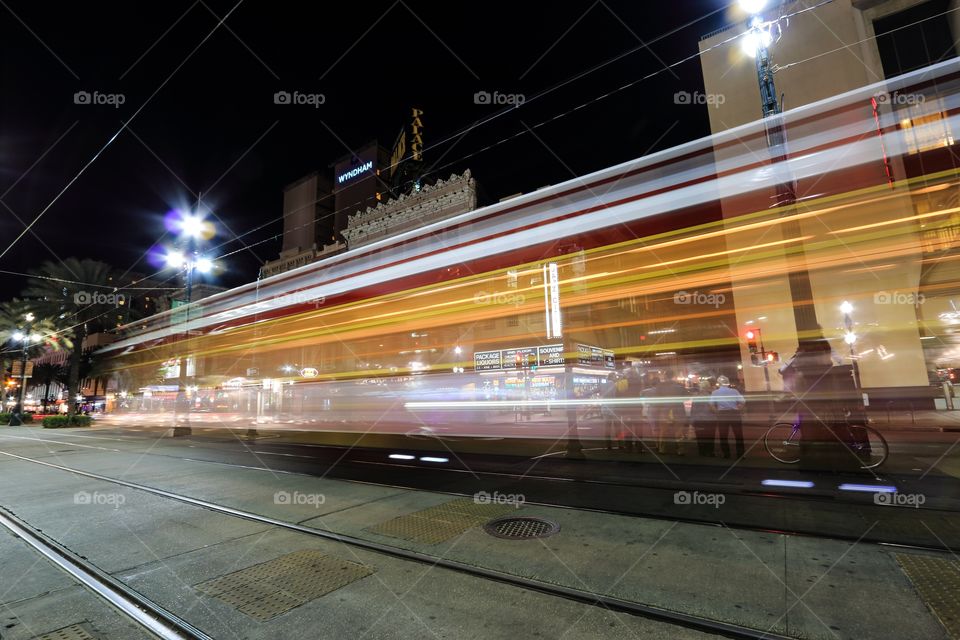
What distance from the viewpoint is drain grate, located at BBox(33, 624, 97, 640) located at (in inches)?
117

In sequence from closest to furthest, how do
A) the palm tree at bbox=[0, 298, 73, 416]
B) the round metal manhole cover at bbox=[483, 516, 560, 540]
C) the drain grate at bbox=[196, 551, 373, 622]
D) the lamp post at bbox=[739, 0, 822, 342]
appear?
the drain grate at bbox=[196, 551, 373, 622]
the round metal manhole cover at bbox=[483, 516, 560, 540]
the lamp post at bbox=[739, 0, 822, 342]
the palm tree at bbox=[0, 298, 73, 416]

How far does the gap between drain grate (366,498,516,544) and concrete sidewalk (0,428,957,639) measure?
0.03 m

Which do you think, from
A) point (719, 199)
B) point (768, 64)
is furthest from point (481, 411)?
point (768, 64)

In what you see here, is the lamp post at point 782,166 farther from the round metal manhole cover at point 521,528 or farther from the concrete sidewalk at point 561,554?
the round metal manhole cover at point 521,528

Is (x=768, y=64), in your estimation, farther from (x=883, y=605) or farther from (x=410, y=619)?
(x=410, y=619)

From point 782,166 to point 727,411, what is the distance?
18.2 ft

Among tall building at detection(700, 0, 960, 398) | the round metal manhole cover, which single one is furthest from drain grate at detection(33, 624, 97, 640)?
tall building at detection(700, 0, 960, 398)

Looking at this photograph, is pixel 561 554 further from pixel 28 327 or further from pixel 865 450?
pixel 28 327

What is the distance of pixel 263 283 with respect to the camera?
37.9 ft

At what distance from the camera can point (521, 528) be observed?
509cm

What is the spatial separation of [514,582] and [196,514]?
4.84 m

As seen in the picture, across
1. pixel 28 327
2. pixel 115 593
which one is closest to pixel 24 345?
pixel 28 327

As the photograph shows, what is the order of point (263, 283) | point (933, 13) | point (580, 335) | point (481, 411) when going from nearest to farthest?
point (580, 335), point (481, 411), point (263, 283), point (933, 13)

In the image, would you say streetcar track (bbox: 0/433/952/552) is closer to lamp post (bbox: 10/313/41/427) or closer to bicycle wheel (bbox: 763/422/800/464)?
bicycle wheel (bbox: 763/422/800/464)
